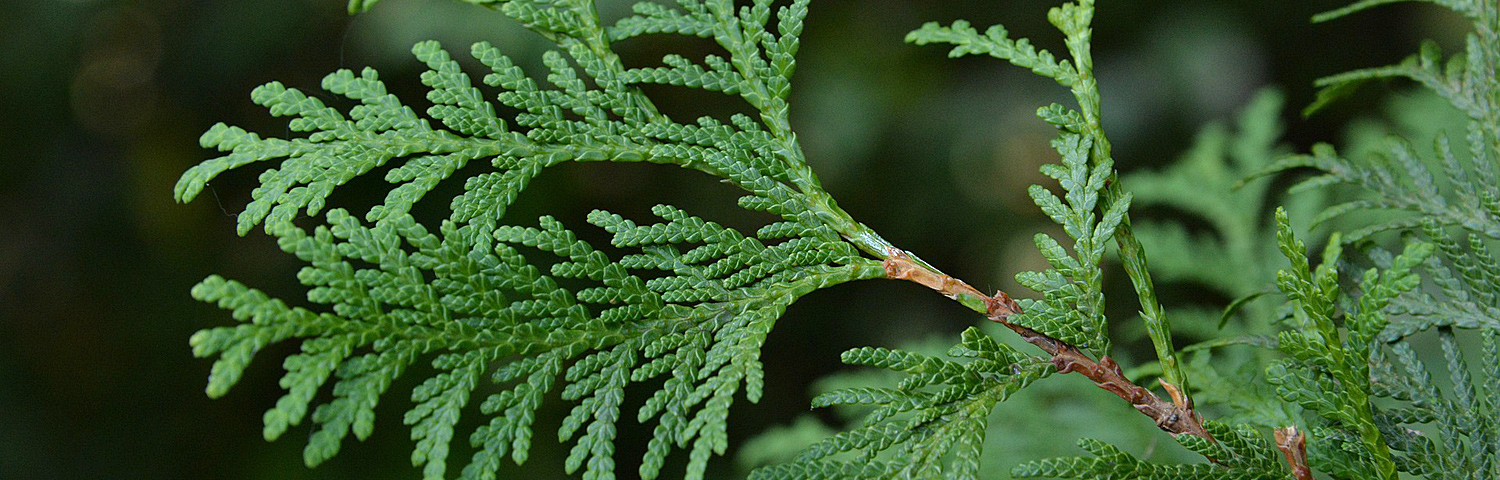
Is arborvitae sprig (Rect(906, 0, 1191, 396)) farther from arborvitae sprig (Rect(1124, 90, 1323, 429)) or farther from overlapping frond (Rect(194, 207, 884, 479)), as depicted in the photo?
arborvitae sprig (Rect(1124, 90, 1323, 429))

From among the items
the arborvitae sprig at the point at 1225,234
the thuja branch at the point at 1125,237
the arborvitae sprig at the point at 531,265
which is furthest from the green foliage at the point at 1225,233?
the arborvitae sprig at the point at 531,265

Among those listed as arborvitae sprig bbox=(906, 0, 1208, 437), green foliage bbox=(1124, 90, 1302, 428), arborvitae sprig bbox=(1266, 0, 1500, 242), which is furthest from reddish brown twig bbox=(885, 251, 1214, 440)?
green foliage bbox=(1124, 90, 1302, 428)

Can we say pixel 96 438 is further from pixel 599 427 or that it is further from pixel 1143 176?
pixel 1143 176

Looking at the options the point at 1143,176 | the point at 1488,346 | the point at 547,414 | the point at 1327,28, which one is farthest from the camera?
the point at 1327,28

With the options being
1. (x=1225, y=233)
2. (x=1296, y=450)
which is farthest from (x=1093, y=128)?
(x=1225, y=233)

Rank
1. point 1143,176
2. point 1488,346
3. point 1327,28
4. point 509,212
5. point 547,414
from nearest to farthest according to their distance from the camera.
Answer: point 1488,346 < point 1143,176 < point 509,212 < point 547,414 < point 1327,28

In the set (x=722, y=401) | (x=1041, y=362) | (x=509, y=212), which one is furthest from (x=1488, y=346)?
(x=509, y=212)

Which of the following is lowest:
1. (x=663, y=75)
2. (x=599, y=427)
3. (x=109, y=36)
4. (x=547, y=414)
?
(x=547, y=414)
